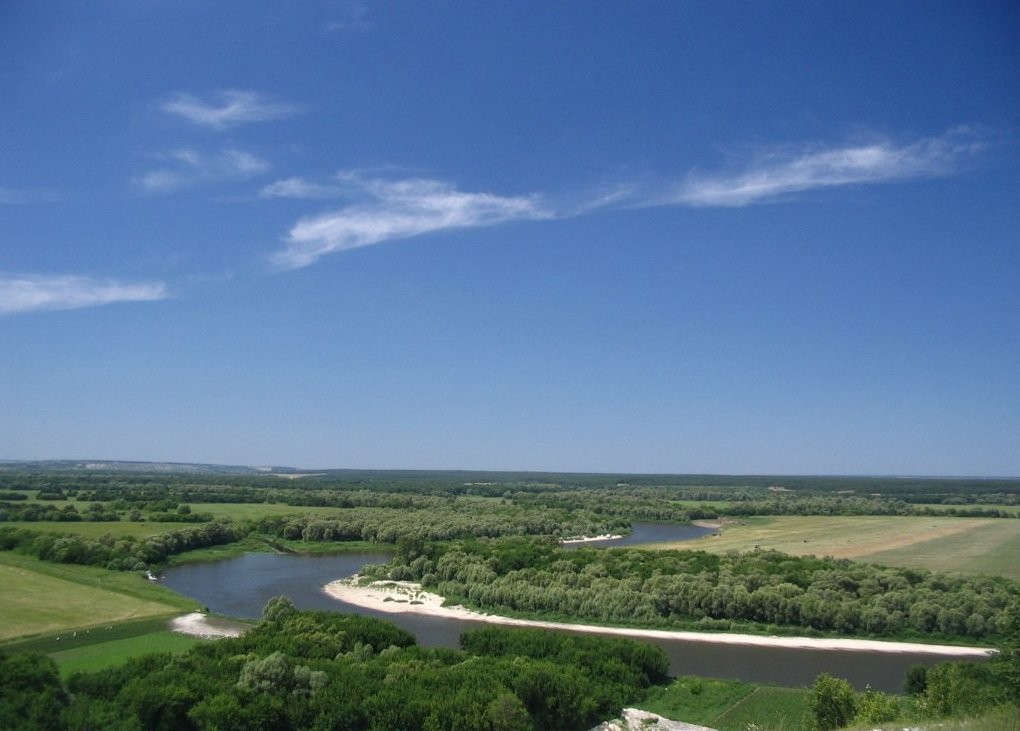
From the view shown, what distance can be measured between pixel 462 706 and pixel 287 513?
8548 cm

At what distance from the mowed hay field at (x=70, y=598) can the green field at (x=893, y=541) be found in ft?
166

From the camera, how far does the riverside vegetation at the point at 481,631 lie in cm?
2353

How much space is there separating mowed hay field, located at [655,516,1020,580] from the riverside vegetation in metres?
3.14

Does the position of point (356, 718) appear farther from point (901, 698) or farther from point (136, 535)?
point (136, 535)

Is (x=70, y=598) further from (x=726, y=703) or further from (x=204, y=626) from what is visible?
(x=726, y=703)

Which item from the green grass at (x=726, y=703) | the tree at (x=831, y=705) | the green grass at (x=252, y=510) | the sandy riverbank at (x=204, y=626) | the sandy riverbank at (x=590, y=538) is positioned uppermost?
the tree at (x=831, y=705)

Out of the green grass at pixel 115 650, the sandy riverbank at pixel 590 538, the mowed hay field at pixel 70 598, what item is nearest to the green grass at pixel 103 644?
the green grass at pixel 115 650

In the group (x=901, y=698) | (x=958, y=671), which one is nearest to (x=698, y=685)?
(x=901, y=698)

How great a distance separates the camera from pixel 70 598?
1842 inches

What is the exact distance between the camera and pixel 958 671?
2764 centimetres

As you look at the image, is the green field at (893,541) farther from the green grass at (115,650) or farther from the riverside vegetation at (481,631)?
the green grass at (115,650)

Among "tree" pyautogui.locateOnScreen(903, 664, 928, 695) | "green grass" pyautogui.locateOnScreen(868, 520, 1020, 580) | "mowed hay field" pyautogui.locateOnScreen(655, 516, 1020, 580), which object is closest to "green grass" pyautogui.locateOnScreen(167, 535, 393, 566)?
"mowed hay field" pyautogui.locateOnScreen(655, 516, 1020, 580)

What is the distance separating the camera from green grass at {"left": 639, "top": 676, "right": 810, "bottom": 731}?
89.9 feet

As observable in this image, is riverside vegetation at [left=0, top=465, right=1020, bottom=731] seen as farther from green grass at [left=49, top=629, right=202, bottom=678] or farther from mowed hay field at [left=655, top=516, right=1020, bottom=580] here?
mowed hay field at [left=655, top=516, right=1020, bottom=580]
